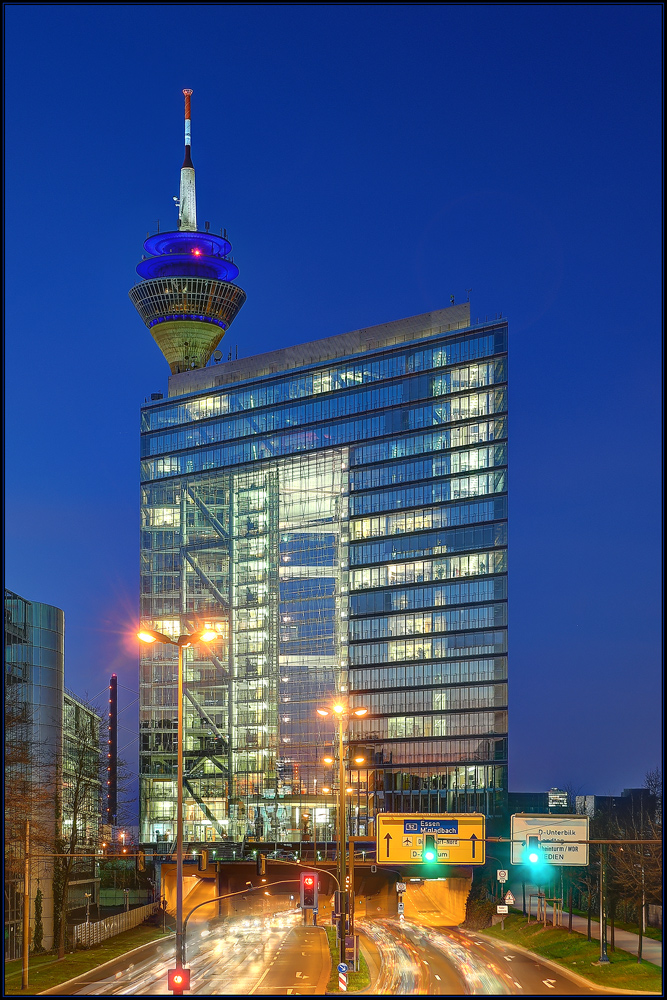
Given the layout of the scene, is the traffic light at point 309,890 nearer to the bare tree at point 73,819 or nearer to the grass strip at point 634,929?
the bare tree at point 73,819

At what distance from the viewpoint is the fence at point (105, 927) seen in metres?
94.2

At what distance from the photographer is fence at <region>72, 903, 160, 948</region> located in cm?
9425

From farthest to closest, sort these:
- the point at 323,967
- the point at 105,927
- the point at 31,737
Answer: the point at 105,927
the point at 31,737
the point at 323,967

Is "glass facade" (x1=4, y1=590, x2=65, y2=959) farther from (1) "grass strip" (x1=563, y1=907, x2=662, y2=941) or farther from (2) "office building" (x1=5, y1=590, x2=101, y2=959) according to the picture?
(1) "grass strip" (x1=563, y1=907, x2=662, y2=941)

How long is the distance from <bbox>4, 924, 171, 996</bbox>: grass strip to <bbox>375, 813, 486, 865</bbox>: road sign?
20.2m

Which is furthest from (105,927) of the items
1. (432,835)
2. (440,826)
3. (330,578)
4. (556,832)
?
(330,578)

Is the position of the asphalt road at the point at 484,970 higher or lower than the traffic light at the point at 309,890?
lower

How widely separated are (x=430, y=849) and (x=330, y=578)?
118 m

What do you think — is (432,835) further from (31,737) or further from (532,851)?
(31,737)

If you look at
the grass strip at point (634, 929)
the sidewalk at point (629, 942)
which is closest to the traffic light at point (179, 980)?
the sidewalk at point (629, 942)

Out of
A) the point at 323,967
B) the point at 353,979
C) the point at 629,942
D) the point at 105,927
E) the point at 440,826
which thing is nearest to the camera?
the point at 440,826

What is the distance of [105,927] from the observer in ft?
334

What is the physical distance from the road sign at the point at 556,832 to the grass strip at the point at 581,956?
11649 millimetres

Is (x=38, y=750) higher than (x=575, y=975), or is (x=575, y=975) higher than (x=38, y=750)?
(x=38, y=750)
